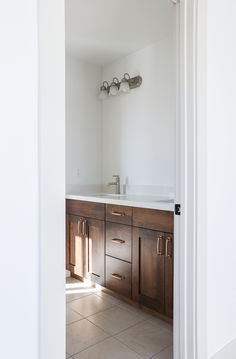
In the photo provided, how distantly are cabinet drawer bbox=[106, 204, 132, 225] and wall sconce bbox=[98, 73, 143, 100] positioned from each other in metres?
1.27

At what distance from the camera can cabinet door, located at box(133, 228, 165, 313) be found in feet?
6.45

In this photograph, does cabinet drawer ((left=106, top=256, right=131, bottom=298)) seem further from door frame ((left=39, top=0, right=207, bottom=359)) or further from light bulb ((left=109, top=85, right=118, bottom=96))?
light bulb ((left=109, top=85, right=118, bottom=96))

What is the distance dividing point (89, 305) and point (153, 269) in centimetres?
73

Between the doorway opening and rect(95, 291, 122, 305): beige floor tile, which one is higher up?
the doorway opening

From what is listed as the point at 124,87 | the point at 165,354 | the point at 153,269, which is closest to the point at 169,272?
the point at 153,269

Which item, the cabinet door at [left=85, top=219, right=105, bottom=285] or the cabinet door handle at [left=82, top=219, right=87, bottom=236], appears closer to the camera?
the cabinet door at [left=85, top=219, right=105, bottom=285]

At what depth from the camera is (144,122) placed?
2.87 metres

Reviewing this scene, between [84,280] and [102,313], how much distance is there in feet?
2.22

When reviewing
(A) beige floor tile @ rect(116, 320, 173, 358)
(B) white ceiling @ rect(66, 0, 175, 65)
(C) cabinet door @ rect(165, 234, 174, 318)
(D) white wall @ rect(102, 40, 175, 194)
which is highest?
(B) white ceiling @ rect(66, 0, 175, 65)

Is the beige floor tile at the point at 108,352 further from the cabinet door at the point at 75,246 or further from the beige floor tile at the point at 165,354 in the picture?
the cabinet door at the point at 75,246
